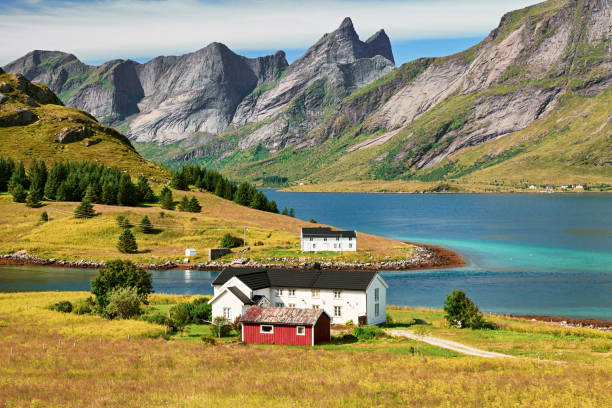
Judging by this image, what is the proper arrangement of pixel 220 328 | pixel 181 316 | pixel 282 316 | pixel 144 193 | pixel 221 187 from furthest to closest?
pixel 221 187 < pixel 144 193 < pixel 181 316 < pixel 220 328 < pixel 282 316

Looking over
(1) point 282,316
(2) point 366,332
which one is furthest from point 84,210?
(2) point 366,332

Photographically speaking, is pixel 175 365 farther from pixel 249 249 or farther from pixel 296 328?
pixel 249 249

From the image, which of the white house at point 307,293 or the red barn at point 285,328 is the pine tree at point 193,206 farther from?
the red barn at point 285,328

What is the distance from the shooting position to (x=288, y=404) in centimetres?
3020

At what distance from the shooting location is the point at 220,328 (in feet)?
186

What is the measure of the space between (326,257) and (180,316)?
200 ft

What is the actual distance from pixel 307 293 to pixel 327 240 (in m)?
59.9

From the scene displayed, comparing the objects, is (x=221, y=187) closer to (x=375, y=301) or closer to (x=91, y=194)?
(x=91, y=194)

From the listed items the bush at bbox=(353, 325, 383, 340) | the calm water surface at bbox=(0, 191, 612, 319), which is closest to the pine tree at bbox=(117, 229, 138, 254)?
the calm water surface at bbox=(0, 191, 612, 319)

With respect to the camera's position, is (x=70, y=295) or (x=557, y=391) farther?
(x=70, y=295)

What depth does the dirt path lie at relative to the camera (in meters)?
46.1

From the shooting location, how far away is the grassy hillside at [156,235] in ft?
404

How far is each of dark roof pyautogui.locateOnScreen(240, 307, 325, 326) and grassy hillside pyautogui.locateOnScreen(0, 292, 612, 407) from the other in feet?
9.45

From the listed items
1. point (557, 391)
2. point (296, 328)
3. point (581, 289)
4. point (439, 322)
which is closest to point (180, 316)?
point (296, 328)
